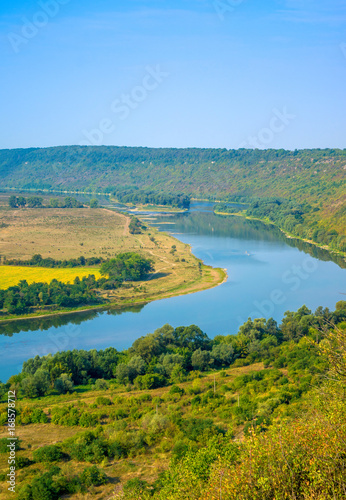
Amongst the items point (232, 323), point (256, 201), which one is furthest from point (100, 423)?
point (256, 201)

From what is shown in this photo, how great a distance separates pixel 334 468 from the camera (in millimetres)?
6445

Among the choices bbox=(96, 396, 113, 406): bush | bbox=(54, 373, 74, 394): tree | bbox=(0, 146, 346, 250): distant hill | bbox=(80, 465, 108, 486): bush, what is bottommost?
bbox=(54, 373, 74, 394): tree

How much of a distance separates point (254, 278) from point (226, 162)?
92790mm

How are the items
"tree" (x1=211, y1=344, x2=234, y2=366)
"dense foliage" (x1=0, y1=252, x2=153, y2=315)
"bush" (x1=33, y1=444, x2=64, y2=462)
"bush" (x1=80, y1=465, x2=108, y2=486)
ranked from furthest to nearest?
"dense foliage" (x1=0, y1=252, x2=153, y2=315) < "tree" (x1=211, y1=344, x2=234, y2=366) < "bush" (x1=33, y1=444, x2=64, y2=462) < "bush" (x1=80, y1=465, x2=108, y2=486)

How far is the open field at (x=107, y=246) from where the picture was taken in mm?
35219

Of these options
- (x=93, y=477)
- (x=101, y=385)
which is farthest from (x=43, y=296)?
(x=93, y=477)

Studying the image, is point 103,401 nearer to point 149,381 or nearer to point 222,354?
point 149,381

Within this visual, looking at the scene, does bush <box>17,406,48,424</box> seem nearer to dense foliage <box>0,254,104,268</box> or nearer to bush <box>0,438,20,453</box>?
bush <box>0,438,20,453</box>

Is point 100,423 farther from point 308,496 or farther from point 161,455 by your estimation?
point 308,496

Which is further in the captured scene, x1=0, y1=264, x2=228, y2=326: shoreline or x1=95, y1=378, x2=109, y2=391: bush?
x1=0, y1=264, x2=228, y2=326: shoreline

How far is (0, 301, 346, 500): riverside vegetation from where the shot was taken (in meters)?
7.07

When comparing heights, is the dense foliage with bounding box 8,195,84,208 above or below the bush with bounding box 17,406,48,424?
above

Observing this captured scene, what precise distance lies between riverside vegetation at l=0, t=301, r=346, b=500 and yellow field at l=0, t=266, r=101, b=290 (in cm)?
1552

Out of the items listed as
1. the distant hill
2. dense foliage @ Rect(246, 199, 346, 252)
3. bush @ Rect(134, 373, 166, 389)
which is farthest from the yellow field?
the distant hill
